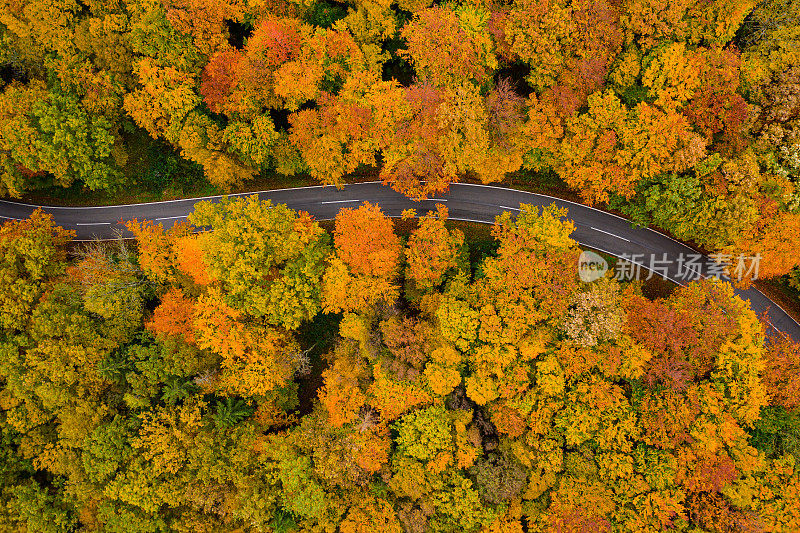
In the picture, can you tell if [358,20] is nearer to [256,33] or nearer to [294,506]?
[256,33]

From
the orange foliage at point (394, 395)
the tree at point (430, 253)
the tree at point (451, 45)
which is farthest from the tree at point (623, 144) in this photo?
the orange foliage at point (394, 395)

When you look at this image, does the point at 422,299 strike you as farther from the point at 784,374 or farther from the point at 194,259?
the point at 784,374

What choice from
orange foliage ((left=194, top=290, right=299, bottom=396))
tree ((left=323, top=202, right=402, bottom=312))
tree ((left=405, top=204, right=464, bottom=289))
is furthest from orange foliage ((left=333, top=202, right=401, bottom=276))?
orange foliage ((left=194, top=290, right=299, bottom=396))

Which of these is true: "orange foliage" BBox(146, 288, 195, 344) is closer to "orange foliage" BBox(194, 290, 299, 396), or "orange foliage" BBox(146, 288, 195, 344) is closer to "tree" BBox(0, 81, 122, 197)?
"orange foliage" BBox(194, 290, 299, 396)

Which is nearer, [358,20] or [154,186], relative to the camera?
[358,20]

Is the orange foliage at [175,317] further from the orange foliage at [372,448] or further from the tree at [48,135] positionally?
the orange foliage at [372,448]

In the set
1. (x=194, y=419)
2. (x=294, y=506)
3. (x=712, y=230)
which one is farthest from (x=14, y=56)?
(x=712, y=230)

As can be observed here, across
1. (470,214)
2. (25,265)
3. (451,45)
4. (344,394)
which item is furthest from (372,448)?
(25,265)
